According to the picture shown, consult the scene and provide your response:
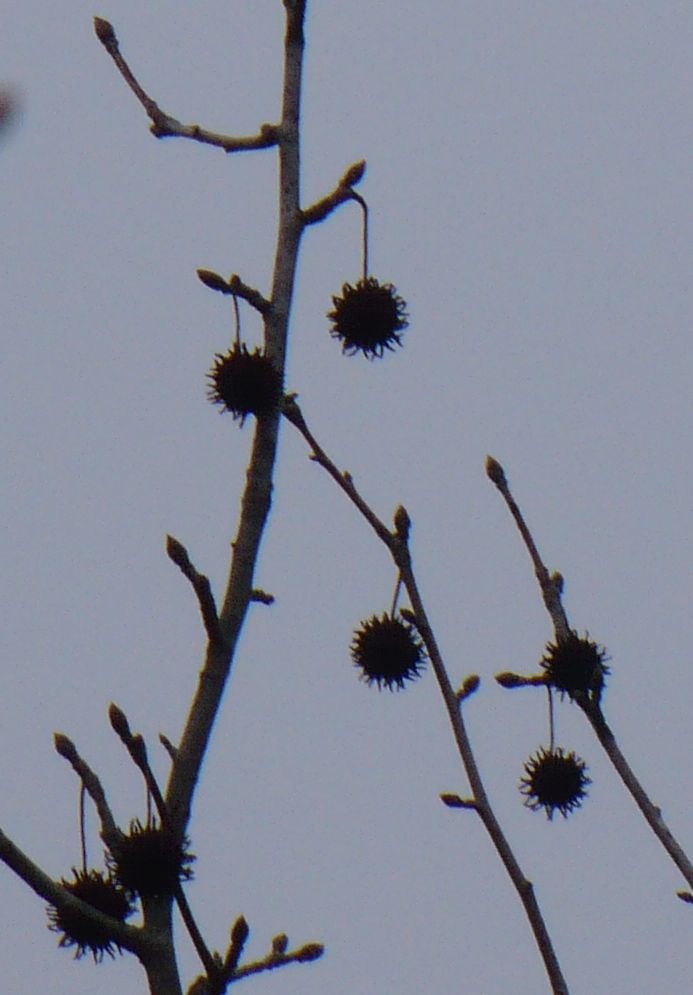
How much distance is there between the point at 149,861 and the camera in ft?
8.61

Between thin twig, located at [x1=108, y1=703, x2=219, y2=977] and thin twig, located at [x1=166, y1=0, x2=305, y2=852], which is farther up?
thin twig, located at [x1=166, y1=0, x2=305, y2=852]

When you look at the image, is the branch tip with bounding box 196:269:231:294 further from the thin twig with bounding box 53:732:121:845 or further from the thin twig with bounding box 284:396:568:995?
the thin twig with bounding box 53:732:121:845

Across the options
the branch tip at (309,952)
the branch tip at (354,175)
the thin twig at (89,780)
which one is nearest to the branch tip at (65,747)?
the thin twig at (89,780)

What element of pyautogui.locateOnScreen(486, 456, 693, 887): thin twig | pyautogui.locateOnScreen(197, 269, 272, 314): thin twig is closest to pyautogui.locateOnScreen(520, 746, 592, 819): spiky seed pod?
pyautogui.locateOnScreen(486, 456, 693, 887): thin twig

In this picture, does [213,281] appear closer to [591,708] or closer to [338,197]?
[338,197]

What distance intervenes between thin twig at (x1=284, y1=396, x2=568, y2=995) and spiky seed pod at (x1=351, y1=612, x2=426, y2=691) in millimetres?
387

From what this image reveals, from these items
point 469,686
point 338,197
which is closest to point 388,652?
point 469,686

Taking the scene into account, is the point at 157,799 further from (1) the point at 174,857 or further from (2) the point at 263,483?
(2) the point at 263,483

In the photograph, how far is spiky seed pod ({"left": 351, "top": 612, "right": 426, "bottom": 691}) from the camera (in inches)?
128

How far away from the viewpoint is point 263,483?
2.87m

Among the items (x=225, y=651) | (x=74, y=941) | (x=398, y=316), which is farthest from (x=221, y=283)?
(x=74, y=941)

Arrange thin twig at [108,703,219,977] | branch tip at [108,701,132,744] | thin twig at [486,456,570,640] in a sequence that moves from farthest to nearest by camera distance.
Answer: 1. thin twig at [486,456,570,640]
2. branch tip at [108,701,132,744]
3. thin twig at [108,703,219,977]

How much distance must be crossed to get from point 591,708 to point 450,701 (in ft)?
0.79

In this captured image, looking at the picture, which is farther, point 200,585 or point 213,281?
point 213,281
